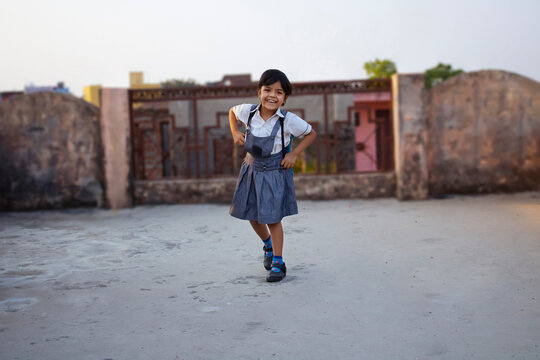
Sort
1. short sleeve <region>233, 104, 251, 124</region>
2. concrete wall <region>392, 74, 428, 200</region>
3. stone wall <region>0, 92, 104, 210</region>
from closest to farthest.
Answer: short sleeve <region>233, 104, 251, 124</region>
concrete wall <region>392, 74, 428, 200</region>
stone wall <region>0, 92, 104, 210</region>

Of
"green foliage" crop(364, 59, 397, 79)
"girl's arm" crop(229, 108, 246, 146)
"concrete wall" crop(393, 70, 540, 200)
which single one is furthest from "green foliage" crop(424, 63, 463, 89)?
"girl's arm" crop(229, 108, 246, 146)

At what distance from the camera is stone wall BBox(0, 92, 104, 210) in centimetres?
770

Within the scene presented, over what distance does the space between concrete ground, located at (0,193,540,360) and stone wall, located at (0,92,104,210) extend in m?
1.97

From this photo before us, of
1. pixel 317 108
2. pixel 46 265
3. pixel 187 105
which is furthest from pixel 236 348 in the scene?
pixel 187 105

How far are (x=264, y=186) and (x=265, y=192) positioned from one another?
0.04m

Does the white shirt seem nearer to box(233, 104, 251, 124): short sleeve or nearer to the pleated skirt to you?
box(233, 104, 251, 124): short sleeve

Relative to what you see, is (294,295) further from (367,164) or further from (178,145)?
(367,164)

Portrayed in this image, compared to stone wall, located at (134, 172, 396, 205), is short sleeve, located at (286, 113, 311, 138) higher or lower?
higher

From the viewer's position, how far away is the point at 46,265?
4.02 meters

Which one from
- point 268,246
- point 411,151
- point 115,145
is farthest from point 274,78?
point 115,145

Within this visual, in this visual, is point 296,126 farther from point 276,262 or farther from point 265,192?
point 276,262

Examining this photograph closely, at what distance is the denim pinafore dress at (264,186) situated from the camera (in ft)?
11.7

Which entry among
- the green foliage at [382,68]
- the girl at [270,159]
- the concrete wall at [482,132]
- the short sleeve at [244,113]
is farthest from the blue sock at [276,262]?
the green foliage at [382,68]

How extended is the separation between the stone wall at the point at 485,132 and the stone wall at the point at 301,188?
821 mm
